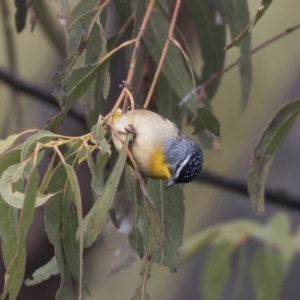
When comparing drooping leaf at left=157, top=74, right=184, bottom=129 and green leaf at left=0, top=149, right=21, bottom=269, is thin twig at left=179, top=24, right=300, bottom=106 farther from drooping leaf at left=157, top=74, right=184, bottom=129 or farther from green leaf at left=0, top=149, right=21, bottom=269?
green leaf at left=0, top=149, right=21, bottom=269

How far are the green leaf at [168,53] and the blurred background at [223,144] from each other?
2.00 ft

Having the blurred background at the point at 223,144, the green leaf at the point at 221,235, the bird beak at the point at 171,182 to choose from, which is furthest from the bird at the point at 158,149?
the blurred background at the point at 223,144

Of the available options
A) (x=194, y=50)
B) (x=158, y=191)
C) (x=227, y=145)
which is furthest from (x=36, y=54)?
(x=158, y=191)

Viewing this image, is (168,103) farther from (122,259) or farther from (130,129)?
(130,129)

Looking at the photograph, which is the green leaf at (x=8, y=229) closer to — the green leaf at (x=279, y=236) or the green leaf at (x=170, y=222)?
the green leaf at (x=170, y=222)

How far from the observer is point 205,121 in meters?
1.02

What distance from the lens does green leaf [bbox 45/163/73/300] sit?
0.88 meters

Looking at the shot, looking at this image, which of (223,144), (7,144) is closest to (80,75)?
(7,144)

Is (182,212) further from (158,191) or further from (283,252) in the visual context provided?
(283,252)

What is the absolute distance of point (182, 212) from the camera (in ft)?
3.37

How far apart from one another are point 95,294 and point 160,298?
37 centimetres

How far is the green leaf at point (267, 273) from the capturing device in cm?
169

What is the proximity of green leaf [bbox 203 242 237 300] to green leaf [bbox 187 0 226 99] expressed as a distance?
0.50 metres

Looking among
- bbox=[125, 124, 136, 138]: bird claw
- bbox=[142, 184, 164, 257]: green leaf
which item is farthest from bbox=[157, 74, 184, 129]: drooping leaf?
bbox=[142, 184, 164, 257]: green leaf
